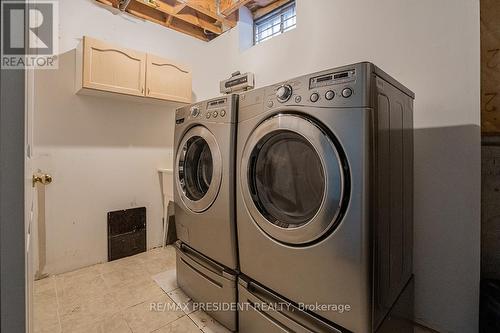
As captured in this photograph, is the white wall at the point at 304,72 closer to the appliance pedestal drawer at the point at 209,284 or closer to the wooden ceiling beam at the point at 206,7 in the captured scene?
the wooden ceiling beam at the point at 206,7

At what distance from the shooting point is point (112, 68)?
6.07 ft

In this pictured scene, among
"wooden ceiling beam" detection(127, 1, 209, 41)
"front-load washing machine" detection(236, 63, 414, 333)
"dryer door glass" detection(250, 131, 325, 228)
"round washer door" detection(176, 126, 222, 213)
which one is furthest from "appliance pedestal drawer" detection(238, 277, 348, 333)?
"wooden ceiling beam" detection(127, 1, 209, 41)

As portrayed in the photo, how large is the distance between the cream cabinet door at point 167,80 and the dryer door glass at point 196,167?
836 mm

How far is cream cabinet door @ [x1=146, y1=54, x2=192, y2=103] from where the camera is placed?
6.75 ft

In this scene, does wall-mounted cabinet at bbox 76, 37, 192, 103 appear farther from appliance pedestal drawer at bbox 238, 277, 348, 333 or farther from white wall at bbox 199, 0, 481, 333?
appliance pedestal drawer at bbox 238, 277, 348, 333

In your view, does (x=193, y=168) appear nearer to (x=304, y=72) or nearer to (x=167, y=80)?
(x=167, y=80)

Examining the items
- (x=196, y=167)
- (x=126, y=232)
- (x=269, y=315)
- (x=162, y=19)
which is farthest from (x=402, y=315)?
(x=162, y=19)

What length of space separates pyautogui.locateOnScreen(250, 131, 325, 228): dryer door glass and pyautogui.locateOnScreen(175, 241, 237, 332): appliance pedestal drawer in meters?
0.47

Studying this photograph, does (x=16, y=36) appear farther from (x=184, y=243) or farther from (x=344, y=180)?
(x=184, y=243)

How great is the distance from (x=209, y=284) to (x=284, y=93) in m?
1.15

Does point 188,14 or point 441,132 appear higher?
point 188,14

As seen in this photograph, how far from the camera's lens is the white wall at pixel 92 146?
6.02ft

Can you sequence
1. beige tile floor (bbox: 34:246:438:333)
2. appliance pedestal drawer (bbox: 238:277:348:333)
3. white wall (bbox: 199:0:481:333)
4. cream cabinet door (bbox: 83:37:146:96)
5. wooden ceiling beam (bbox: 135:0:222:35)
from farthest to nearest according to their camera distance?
wooden ceiling beam (bbox: 135:0:222:35)
cream cabinet door (bbox: 83:37:146:96)
beige tile floor (bbox: 34:246:438:333)
white wall (bbox: 199:0:481:333)
appliance pedestal drawer (bbox: 238:277:348:333)

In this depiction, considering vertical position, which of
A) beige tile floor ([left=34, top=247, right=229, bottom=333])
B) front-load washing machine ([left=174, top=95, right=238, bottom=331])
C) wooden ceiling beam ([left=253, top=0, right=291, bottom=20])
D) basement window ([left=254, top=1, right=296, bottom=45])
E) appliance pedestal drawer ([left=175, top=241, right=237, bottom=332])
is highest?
wooden ceiling beam ([left=253, top=0, right=291, bottom=20])
